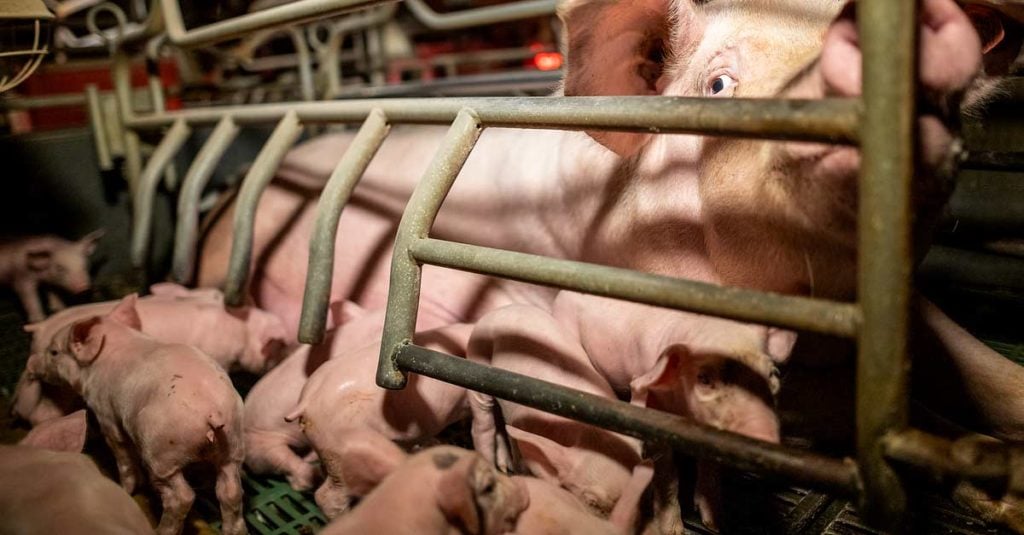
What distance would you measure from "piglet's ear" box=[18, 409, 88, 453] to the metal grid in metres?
0.85

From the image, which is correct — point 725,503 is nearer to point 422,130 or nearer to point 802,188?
point 802,188

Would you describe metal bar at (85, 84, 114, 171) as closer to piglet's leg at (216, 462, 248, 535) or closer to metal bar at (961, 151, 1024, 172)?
piglet's leg at (216, 462, 248, 535)

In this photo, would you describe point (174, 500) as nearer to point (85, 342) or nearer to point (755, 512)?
point (85, 342)

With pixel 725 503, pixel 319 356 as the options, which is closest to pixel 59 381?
pixel 319 356

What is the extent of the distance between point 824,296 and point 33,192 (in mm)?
3275

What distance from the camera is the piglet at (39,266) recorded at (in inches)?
123

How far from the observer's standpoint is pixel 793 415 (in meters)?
1.84

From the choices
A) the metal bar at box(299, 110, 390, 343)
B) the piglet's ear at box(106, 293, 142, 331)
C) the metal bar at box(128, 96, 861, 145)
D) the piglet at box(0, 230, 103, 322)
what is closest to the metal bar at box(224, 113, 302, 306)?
the piglet's ear at box(106, 293, 142, 331)

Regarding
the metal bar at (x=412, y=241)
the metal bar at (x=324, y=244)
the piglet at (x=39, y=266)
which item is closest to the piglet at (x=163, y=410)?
the metal bar at (x=324, y=244)

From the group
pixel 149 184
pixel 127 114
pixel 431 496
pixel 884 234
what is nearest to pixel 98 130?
pixel 127 114

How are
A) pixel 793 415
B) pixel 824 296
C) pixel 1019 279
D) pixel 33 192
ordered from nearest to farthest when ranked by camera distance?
pixel 824 296 → pixel 793 415 → pixel 1019 279 → pixel 33 192

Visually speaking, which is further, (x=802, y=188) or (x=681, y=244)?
(x=681, y=244)

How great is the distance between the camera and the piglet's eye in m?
1.51

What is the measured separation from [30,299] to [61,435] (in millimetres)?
1853
